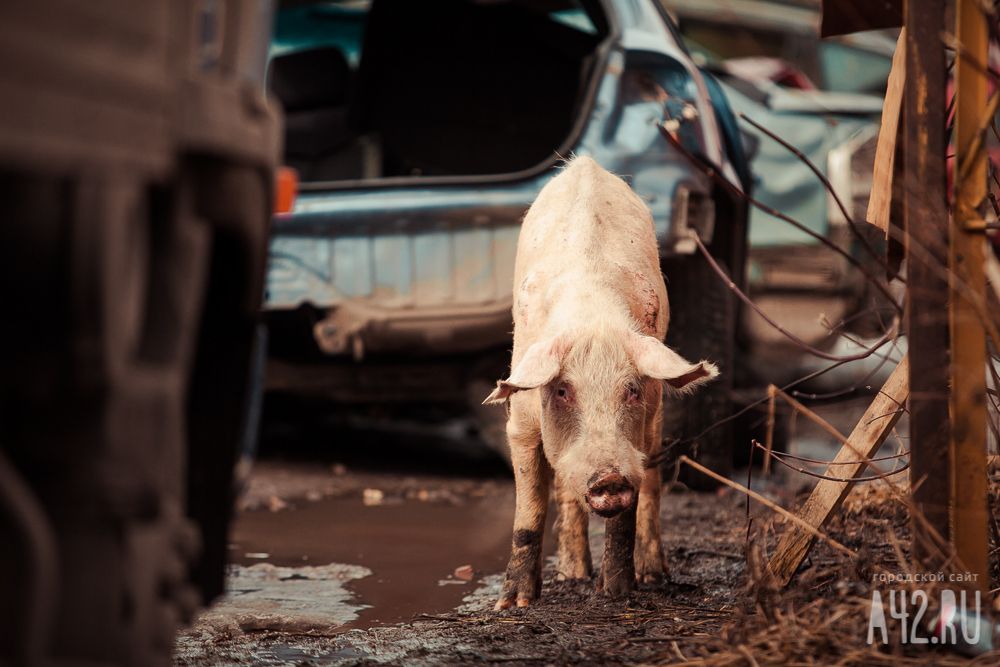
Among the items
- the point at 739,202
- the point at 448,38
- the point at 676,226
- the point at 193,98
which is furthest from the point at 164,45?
the point at 448,38

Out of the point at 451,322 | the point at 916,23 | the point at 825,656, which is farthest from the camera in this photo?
the point at 451,322

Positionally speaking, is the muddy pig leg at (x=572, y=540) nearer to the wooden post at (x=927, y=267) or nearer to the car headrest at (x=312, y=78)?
the wooden post at (x=927, y=267)

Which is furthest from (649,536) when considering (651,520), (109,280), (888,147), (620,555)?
(109,280)

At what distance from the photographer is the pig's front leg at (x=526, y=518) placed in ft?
12.6

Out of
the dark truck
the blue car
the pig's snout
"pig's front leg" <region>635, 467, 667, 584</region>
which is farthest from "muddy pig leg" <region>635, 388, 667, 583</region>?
the dark truck

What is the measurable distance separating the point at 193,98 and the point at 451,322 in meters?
3.72

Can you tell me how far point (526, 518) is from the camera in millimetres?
3982

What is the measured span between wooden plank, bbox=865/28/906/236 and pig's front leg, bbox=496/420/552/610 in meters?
1.35

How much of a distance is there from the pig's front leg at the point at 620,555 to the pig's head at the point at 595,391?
215 millimetres

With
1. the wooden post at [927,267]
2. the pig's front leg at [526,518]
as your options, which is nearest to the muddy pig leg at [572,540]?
Answer: the pig's front leg at [526,518]

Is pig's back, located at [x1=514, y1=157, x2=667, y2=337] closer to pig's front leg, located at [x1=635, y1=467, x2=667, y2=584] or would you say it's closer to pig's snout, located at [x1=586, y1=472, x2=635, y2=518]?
pig's front leg, located at [x1=635, y1=467, x2=667, y2=584]

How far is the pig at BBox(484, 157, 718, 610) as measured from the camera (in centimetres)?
362

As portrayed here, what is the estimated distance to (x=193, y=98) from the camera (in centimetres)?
180

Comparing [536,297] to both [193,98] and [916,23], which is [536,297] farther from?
[193,98]
